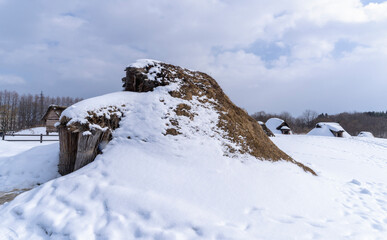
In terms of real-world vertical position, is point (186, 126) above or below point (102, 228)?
above

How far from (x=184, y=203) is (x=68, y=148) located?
321cm

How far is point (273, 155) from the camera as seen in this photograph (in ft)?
18.0

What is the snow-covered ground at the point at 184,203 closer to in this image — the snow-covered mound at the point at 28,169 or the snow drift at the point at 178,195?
the snow drift at the point at 178,195

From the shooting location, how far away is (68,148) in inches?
180

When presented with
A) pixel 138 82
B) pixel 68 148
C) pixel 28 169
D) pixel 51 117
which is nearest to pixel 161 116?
pixel 138 82

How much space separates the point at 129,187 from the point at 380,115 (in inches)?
4837

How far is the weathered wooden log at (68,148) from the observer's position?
449cm

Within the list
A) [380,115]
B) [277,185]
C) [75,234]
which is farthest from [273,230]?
[380,115]

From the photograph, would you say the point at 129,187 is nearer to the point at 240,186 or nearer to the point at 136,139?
the point at 136,139

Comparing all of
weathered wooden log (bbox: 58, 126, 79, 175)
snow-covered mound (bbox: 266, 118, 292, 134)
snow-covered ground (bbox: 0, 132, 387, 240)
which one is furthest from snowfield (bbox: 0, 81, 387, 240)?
snow-covered mound (bbox: 266, 118, 292, 134)

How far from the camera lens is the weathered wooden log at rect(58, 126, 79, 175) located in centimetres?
449

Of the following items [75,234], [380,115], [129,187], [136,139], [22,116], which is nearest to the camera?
[75,234]

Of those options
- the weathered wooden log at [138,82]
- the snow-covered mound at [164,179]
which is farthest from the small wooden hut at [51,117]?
the snow-covered mound at [164,179]

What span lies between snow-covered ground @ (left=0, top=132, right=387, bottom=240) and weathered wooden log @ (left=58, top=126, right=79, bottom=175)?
0.84 m
